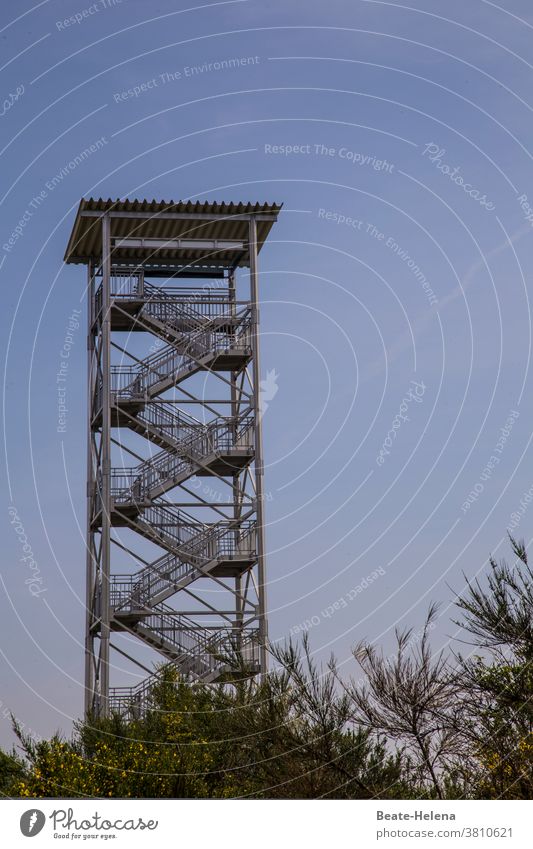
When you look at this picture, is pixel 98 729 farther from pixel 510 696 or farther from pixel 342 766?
pixel 510 696

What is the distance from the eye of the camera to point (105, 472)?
Result: 36.9 m

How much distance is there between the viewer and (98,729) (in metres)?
28.6

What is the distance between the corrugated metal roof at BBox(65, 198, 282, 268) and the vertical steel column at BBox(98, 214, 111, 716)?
0.51m

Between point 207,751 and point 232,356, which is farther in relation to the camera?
point 232,356

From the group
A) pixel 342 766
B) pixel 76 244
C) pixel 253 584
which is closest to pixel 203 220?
pixel 76 244

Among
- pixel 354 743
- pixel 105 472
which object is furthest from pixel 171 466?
pixel 354 743

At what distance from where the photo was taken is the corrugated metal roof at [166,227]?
3844 cm

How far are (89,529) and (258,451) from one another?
5411 millimetres

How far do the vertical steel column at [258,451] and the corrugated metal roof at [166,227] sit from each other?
0.58m
